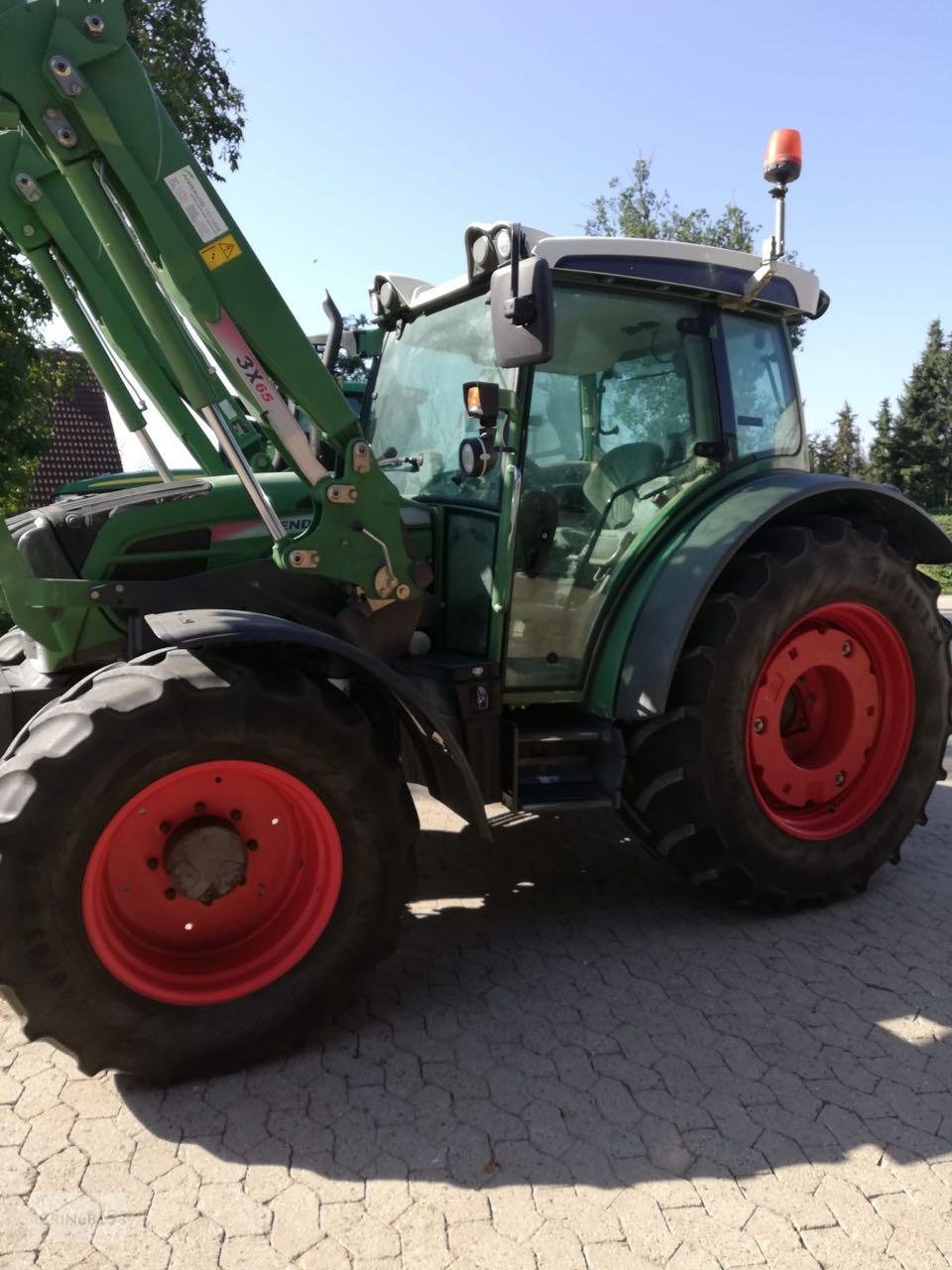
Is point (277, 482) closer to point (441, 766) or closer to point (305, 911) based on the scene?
point (441, 766)

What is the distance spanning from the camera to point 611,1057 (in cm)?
276

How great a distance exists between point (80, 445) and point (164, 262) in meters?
17.0

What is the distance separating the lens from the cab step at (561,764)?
3371mm

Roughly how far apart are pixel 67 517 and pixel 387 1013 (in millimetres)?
1845

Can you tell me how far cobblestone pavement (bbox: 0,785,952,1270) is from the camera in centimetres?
208

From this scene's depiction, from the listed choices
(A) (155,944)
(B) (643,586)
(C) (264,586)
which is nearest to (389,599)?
(C) (264,586)

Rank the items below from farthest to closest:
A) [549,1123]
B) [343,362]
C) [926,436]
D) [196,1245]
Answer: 1. [926,436]
2. [343,362]
3. [549,1123]
4. [196,1245]

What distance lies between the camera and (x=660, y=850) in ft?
11.5

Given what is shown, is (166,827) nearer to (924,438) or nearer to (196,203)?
(196,203)

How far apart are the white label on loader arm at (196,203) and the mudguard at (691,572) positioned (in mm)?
1824

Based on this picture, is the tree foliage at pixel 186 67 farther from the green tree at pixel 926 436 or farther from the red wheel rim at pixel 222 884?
the green tree at pixel 926 436

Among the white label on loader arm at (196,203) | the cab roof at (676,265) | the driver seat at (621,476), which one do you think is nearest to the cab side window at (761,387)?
the cab roof at (676,265)

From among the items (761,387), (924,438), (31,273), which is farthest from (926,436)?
(761,387)

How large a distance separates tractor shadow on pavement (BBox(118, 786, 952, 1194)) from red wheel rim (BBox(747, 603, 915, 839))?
0.40 m
